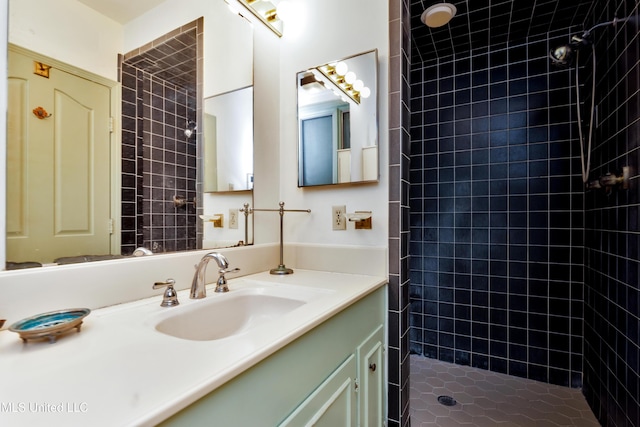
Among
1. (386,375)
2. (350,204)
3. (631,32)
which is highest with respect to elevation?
(631,32)

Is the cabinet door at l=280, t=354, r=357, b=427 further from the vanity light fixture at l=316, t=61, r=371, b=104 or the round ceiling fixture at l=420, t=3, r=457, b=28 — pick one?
the round ceiling fixture at l=420, t=3, r=457, b=28

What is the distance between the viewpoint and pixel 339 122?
148 cm

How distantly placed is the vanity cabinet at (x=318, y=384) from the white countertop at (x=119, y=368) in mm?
34

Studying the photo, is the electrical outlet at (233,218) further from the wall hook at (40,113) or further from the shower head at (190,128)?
the wall hook at (40,113)

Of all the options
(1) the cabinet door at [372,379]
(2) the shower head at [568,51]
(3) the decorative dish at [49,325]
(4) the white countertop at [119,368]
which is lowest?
(1) the cabinet door at [372,379]

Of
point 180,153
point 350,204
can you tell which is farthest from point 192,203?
point 350,204

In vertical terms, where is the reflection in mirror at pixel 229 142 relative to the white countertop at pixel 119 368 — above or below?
above

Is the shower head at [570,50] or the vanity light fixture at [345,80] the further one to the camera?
the shower head at [570,50]

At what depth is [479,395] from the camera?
1869mm

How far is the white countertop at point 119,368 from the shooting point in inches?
15.8

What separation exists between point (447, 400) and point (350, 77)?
6.20ft

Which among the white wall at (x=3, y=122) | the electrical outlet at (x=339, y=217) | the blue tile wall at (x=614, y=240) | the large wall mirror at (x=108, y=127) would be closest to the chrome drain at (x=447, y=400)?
the blue tile wall at (x=614, y=240)

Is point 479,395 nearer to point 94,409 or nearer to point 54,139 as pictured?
point 94,409

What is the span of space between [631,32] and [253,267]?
1.92 m
